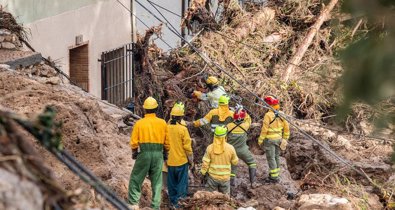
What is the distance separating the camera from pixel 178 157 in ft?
38.2

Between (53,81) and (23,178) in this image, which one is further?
(53,81)

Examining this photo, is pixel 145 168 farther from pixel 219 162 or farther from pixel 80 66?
pixel 80 66

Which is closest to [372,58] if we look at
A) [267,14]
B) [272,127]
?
[272,127]

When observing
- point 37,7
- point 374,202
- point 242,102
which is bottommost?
point 374,202

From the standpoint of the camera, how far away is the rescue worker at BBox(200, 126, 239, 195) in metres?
11.8

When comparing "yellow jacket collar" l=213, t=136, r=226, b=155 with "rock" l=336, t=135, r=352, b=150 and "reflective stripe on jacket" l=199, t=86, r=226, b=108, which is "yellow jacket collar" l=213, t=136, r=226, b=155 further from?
"rock" l=336, t=135, r=352, b=150

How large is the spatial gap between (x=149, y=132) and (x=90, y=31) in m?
7.01

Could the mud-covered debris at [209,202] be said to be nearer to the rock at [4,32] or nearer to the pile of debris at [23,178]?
the rock at [4,32]

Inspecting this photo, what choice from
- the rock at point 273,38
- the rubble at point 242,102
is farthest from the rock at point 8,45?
the rock at point 273,38

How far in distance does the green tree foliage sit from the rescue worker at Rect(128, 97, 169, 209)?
6.52 metres

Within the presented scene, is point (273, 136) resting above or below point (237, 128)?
below

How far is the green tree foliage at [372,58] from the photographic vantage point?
3957 mm

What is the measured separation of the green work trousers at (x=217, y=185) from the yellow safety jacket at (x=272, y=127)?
1771mm

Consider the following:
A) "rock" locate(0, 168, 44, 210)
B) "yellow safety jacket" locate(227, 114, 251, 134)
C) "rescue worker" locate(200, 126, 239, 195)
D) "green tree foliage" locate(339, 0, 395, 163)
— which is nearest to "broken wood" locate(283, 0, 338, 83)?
"yellow safety jacket" locate(227, 114, 251, 134)
